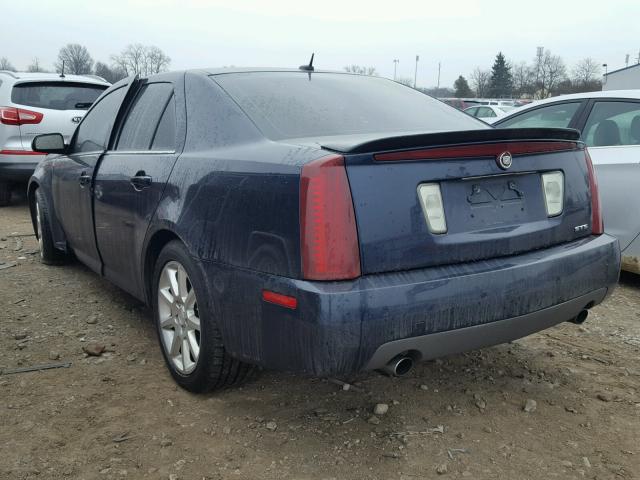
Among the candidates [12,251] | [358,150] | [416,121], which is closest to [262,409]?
[358,150]

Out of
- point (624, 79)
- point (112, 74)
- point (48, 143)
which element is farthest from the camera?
point (624, 79)

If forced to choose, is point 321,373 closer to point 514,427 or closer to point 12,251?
point 514,427

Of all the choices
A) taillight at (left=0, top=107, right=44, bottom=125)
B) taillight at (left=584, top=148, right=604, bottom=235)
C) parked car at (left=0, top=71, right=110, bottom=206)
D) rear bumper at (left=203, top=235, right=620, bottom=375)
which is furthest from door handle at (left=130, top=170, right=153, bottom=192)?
taillight at (left=0, top=107, right=44, bottom=125)

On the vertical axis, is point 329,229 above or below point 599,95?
below

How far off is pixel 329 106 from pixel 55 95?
6.36m

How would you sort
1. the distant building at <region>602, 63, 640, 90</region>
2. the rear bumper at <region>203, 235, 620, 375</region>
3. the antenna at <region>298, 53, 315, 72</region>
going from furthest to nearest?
the distant building at <region>602, 63, 640, 90</region>
the antenna at <region>298, 53, 315, 72</region>
the rear bumper at <region>203, 235, 620, 375</region>

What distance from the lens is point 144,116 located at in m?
3.46

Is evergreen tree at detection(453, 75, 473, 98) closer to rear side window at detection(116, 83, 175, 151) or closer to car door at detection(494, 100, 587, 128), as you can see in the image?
car door at detection(494, 100, 587, 128)

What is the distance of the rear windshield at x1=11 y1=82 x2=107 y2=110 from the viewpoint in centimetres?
789

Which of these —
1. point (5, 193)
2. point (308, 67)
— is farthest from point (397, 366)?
point (5, 193)

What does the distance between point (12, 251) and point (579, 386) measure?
4916 millimetres

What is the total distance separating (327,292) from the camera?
81.0 inches

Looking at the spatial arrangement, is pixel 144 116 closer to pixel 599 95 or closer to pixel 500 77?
pixel 599 95

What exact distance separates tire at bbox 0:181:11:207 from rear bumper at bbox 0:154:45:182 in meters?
0.61
